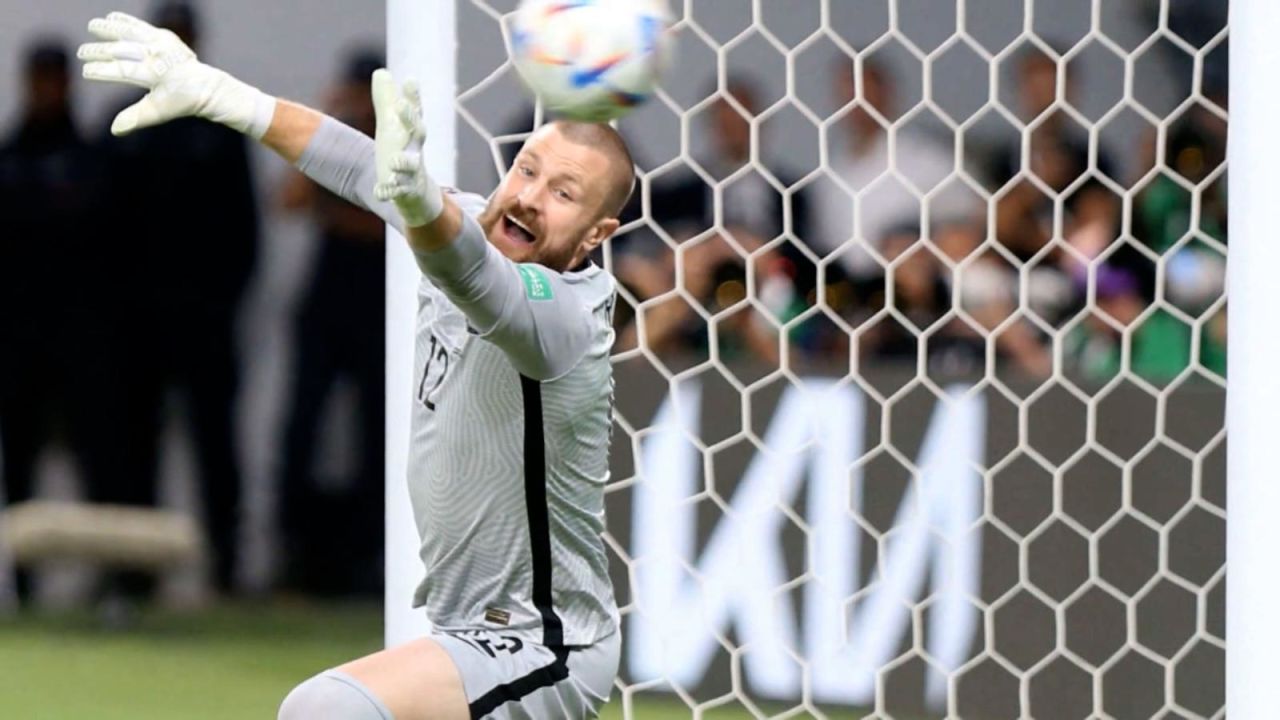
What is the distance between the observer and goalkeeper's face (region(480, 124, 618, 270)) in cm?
319

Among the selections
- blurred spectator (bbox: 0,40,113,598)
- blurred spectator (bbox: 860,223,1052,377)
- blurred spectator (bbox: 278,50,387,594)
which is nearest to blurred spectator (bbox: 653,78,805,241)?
blurred spectator (bbox: 860,223,1052,377)

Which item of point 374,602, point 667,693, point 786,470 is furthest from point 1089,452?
point 374,602

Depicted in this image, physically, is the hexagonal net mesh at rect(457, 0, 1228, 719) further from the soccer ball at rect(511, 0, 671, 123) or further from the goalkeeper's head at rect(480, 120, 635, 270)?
the soccer ball at rect(511, 0, 671, 123)

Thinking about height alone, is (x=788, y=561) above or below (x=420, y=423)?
below

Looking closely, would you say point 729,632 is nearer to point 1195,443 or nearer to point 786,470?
point 786,470

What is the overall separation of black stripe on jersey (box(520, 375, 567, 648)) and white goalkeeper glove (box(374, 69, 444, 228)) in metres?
0.57

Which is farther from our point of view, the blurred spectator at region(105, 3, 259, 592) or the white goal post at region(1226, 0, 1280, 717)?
the blurred spectator at region(105, 3, 259, 592)

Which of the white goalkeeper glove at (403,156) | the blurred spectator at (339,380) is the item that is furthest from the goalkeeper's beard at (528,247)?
the blurred spectator at (339,380)

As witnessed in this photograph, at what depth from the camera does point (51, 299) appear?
7516 mm

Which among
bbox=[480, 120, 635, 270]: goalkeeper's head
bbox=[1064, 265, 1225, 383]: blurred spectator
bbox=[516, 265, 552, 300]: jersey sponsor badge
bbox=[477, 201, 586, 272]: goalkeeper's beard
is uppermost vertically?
bbox=[480, 120, 635, 270]: goalkeeper's head

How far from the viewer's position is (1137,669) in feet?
16.8

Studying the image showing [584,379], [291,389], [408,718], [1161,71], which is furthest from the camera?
[291,389]

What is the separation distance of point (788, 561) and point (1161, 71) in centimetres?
235

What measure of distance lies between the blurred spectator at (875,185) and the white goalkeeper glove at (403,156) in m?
2.98
